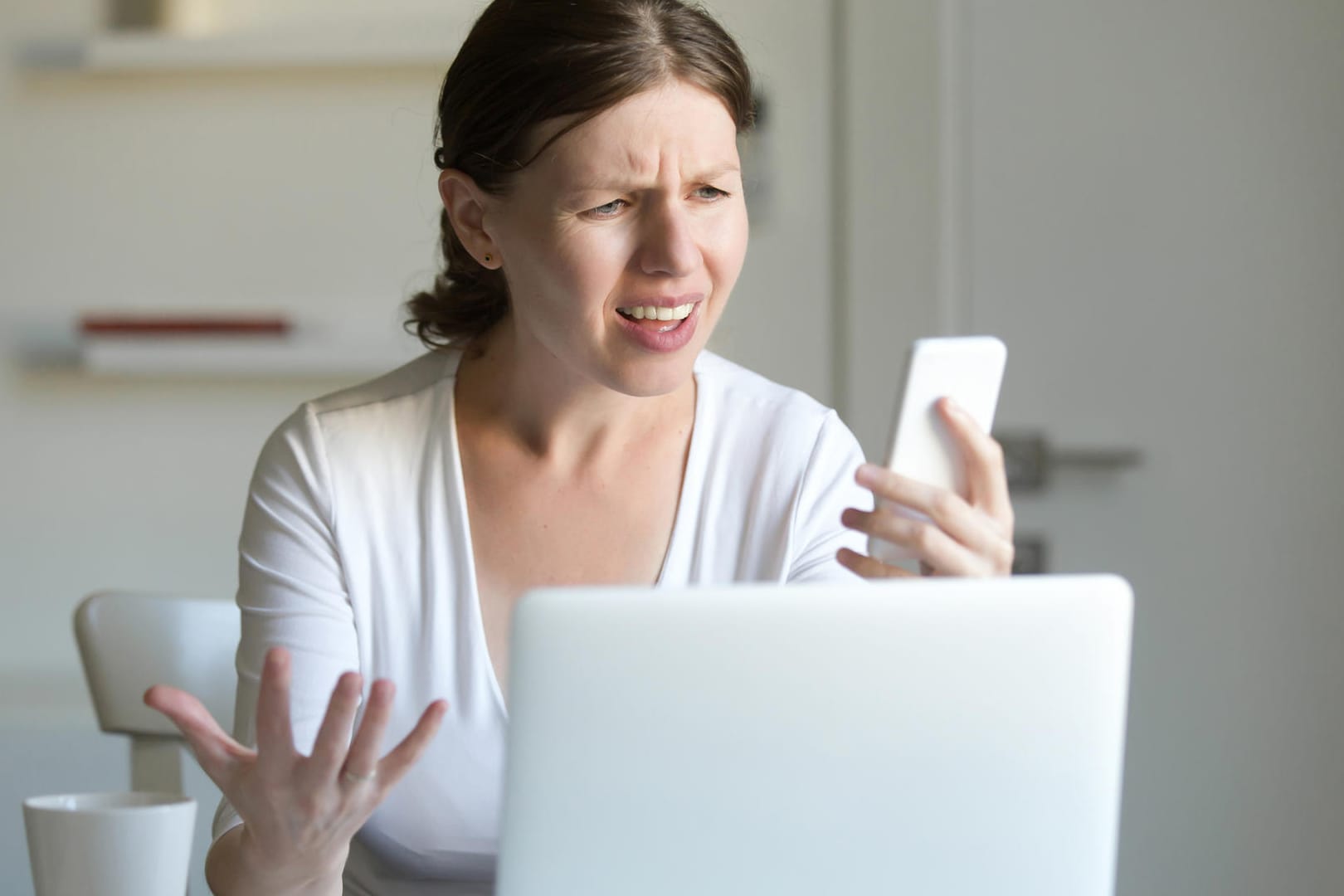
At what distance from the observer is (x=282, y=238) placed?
2506 millimetres

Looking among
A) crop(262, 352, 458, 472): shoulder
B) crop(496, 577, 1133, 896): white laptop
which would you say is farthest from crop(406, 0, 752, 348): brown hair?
crop(496, 577, 1133, 896): white laptop

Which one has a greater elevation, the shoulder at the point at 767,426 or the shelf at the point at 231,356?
the shelf at the point at 231,356

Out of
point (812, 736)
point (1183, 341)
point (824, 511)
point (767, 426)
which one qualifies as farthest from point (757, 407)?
point (1183, 341)

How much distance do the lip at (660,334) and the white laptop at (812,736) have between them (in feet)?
1.89

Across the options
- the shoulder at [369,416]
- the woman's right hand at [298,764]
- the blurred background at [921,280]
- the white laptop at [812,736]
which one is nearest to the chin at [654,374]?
the shoulder at [369,416]

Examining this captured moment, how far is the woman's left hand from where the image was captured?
2.91 feet

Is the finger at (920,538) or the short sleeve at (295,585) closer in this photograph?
the finger at (920,538)

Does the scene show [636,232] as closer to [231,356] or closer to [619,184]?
[619,184]

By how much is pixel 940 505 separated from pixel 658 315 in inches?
14.3

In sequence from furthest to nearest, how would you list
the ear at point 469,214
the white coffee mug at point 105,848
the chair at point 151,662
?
the chair at point 151,662
the ear at point 469,214
the white coffee mug at point 105,848

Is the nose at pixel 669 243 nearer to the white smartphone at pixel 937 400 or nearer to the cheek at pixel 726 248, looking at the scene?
the cheek at pixel 726 248

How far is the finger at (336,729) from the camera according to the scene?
745mm

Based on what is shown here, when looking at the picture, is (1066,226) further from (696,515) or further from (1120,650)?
(1120,650)

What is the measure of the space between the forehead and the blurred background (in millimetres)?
1263
